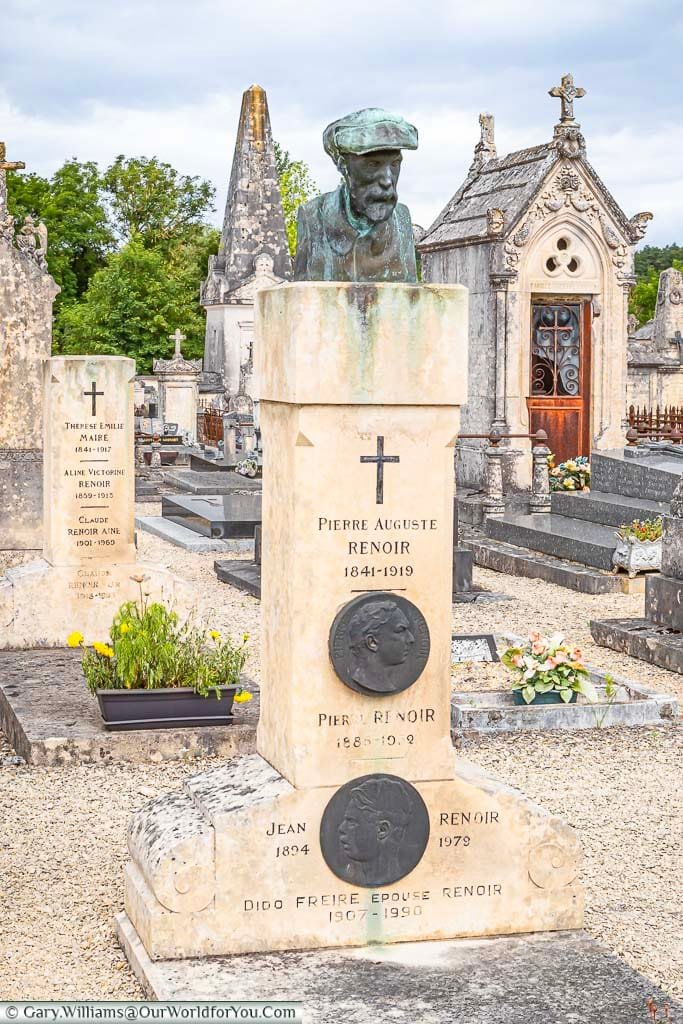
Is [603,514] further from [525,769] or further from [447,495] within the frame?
[447,495]

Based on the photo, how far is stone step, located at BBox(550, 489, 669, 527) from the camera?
47.0 feet

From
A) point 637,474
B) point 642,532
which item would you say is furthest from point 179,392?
point 642,532

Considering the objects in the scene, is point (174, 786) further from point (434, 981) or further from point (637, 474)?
point (637, 474)

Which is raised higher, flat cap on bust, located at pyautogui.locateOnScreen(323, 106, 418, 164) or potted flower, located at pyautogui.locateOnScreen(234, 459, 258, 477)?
flat cap on bust, located at pyautogui.locateOnScreen(323, 106, 418, 164)

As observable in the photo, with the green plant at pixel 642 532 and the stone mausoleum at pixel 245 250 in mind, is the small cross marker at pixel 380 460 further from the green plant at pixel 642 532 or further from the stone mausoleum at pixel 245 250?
the stone mausoleum at pixel 245 250

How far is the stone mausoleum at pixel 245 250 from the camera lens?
35438 millimetres

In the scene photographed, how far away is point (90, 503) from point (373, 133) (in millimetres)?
5371

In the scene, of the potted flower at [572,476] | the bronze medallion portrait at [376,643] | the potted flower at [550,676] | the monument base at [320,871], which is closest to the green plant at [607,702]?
the potted flower at [550,676]

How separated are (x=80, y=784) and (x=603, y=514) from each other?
8.80 metres

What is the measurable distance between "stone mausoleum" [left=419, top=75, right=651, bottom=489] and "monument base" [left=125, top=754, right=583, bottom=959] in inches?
494

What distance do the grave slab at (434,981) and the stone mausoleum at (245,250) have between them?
3021cm

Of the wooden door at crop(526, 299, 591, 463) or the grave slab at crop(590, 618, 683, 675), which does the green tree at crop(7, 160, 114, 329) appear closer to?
the wooden door at crop(526, 299, 591, 463)

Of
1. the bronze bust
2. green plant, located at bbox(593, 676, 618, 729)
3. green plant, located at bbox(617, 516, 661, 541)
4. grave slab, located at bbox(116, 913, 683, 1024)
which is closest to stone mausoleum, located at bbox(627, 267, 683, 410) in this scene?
green plant, located at bbox(617, 516, 661, 541)

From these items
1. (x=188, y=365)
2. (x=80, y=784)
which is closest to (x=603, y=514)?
(x=80, y=784)
